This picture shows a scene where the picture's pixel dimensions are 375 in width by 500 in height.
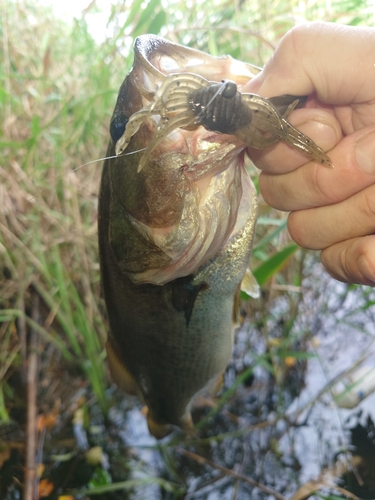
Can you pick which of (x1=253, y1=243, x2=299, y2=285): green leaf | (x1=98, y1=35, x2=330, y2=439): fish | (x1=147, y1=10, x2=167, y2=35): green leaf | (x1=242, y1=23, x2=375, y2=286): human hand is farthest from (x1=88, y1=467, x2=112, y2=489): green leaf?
(x1=147, y1=10, x2=167, y2=35): green leaf

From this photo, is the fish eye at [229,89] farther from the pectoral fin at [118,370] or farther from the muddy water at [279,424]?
the muddy water at [279,424]

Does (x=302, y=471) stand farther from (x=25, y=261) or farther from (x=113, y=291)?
(x=25, y=261)

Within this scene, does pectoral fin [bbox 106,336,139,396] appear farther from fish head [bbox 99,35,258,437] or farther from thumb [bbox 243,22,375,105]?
thumb [bbox 243,22,375,105]

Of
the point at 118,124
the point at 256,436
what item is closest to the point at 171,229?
the point at 118,124

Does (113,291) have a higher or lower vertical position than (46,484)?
higher

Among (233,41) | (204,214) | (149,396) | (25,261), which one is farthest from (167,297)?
(233,41)

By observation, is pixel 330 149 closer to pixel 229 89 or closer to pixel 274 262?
pixel 229 89
